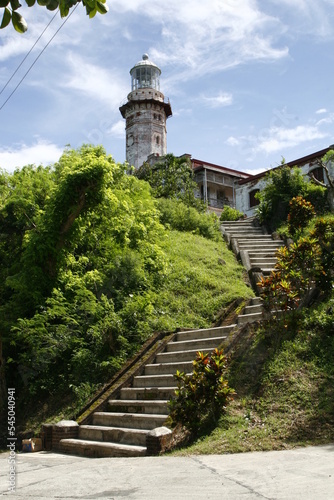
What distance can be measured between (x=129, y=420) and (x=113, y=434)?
0.35m

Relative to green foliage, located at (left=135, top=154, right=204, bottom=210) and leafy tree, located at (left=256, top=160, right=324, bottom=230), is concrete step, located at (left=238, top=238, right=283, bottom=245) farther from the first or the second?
green foliage, located at (left=135, top=154, right=204, bottom=210)

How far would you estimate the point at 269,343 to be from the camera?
789 cm

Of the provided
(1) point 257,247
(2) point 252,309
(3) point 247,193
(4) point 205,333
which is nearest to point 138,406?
(4) point 205,333

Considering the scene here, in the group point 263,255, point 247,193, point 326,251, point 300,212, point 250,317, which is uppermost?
point 247,193

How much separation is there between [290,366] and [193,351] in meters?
2.31

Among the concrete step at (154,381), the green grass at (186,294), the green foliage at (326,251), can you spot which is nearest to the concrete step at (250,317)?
the green grass at (186,294)

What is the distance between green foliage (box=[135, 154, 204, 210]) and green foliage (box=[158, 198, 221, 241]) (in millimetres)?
3251

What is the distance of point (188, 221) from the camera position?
20281 millimetres

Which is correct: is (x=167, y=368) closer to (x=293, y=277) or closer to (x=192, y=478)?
(x=293, y=277)

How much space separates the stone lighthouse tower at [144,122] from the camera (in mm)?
44906

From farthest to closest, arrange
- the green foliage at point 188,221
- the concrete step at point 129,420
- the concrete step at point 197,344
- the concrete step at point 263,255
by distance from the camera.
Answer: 1. the green foliage at point 188,221
2. the concrete step at point 263,255
3. the concrete step at point 197,344
4. the concrete step at point 129,420

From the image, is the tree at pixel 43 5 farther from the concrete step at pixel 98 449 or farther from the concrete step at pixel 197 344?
the concrete step at pixel 197 344

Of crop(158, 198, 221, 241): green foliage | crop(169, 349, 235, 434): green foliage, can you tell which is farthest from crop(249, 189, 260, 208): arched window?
crop(169, 349, 235, 434): green foliage

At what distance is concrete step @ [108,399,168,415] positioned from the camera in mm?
7820
